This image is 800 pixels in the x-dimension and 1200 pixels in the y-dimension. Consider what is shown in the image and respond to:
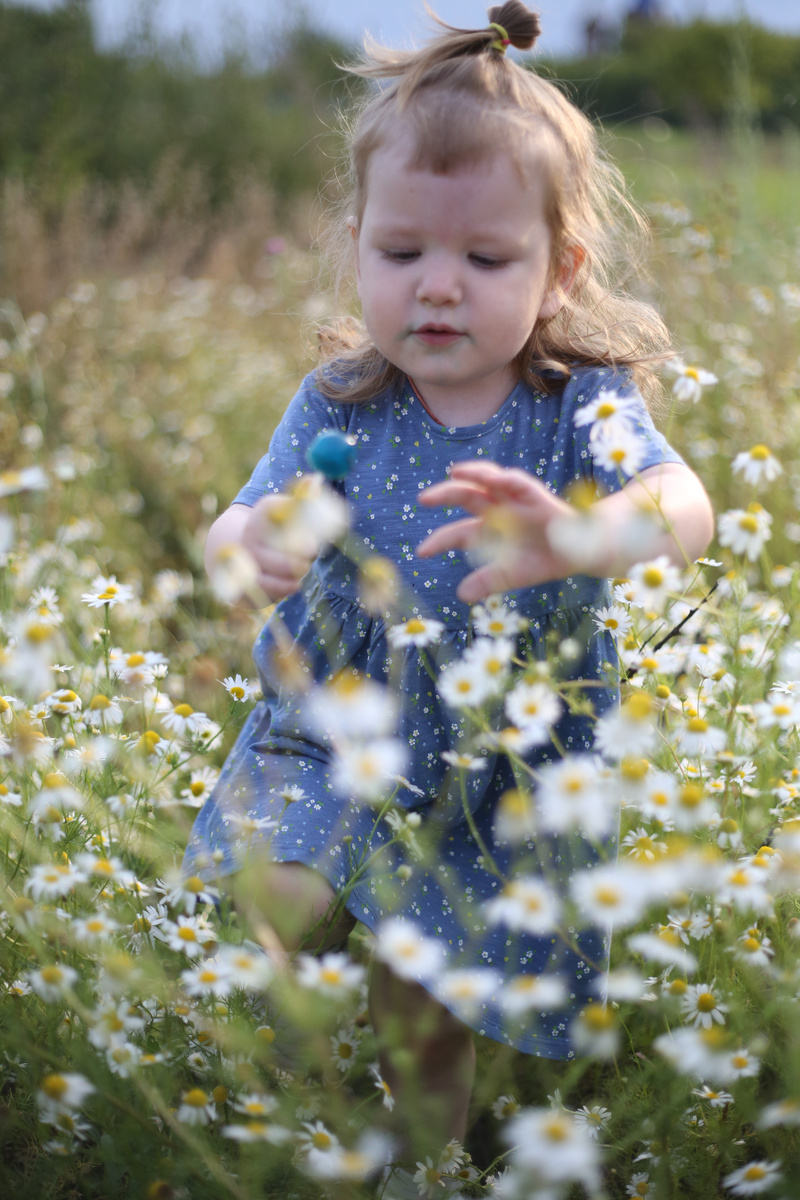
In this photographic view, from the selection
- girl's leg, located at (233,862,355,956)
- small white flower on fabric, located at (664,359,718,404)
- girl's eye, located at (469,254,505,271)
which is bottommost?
girl's leg, located at (233,862,355,956)

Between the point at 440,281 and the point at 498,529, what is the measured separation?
45cm

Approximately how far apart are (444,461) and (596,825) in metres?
0.81

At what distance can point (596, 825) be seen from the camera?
0.68 meters

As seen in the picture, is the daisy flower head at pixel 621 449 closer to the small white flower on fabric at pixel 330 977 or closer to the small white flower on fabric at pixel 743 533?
the small white flower on fabric at pixel 743 533

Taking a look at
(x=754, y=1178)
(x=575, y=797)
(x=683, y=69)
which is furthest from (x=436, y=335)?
(x=683, y=69)

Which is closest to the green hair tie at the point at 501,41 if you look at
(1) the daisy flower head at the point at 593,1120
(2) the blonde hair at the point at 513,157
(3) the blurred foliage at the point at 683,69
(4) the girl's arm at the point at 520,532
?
(2) the blonde hair at the point at 513,157

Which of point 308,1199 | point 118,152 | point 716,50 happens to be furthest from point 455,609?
point 716,50

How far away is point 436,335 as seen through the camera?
123 centimetres

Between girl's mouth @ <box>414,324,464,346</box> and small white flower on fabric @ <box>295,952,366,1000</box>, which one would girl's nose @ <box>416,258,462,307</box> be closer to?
girl's mouth @ <box>414,324,464,346</box>

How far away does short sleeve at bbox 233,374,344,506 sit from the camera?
1.37m

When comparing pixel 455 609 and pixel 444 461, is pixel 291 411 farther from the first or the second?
pixel 455 609

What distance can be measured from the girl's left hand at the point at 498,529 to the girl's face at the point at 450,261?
0.37 m

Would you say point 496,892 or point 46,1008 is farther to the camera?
point 496,892

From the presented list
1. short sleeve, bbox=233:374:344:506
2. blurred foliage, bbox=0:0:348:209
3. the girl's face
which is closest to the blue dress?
short sleeve, bbox=233:374:344:506
